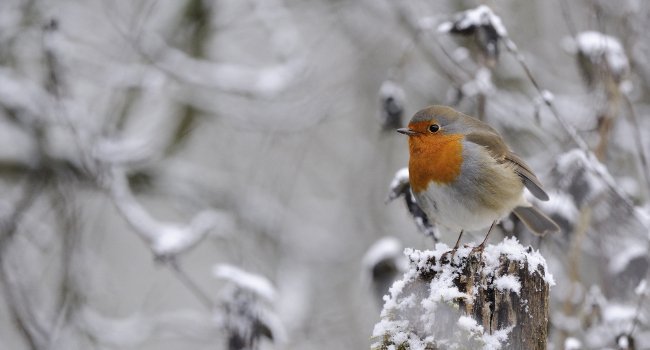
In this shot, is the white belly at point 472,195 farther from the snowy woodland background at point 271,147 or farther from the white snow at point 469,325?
the white snow at point 469,325

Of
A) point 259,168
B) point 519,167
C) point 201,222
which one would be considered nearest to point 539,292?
point 519,167

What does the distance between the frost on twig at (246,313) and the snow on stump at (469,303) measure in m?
1.45

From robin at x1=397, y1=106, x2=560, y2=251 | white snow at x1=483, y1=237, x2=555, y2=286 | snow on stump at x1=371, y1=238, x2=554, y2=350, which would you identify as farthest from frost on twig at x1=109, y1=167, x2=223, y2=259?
white snow at x1=483, y1=237, x2=555, y2=286

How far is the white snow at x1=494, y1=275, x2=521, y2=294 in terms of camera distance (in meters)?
2.07

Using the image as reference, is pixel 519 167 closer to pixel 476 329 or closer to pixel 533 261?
pixel 533 261

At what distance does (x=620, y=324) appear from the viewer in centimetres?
373

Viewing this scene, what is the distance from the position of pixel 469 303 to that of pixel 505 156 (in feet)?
4.68

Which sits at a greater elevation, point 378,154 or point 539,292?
point 378,154

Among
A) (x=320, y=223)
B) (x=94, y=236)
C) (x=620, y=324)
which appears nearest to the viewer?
(x=620, y=324)

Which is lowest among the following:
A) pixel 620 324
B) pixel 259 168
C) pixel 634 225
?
pixel 620 324

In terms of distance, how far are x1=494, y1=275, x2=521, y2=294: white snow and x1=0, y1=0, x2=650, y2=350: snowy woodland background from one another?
1598 millimetres

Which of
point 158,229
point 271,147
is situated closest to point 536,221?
point 158,229

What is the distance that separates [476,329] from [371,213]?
5.17 m

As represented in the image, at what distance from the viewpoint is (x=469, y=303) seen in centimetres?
203
